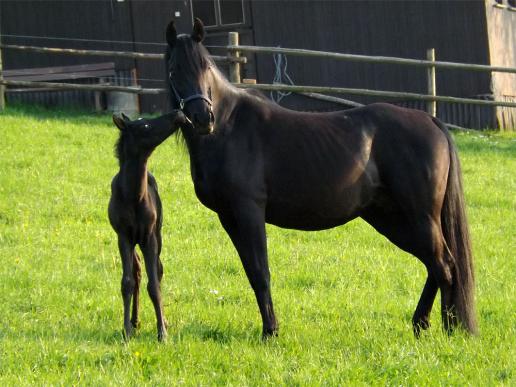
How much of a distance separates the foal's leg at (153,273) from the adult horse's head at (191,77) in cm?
97

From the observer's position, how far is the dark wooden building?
19219 mm

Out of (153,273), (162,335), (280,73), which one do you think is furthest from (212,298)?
(280,73)

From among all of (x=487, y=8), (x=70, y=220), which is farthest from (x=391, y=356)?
(x=487, y=8)

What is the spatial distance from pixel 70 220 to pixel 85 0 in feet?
42.4

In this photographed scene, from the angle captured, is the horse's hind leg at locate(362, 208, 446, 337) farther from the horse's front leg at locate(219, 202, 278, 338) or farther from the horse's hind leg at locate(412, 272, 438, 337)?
the horse's front leg at locate(219, 202, 278, 338)

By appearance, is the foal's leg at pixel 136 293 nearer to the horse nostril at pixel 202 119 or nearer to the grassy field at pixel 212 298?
the grassy field at pixel 212 298

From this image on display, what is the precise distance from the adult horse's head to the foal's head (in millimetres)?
172

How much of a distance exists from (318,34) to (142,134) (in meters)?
14.8

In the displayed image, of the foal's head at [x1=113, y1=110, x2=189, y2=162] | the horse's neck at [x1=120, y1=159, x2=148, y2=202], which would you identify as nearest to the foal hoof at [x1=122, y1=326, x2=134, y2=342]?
the horse's neck at [x1=120, y1=159, x2=148, y2=202]

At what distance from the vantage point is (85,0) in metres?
22.0

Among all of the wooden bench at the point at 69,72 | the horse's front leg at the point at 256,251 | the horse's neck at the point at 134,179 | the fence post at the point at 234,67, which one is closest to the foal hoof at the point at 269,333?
the horse's front leg at the point at 256,251

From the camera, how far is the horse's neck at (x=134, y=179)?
6207mm

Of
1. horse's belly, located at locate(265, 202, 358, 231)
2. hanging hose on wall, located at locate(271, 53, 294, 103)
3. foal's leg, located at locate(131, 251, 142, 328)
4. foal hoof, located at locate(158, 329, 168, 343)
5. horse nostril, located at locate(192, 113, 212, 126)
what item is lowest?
foal hoof, located at locate(158, 329, 168, 343)

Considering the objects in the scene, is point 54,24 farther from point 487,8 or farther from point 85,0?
point 487,8
